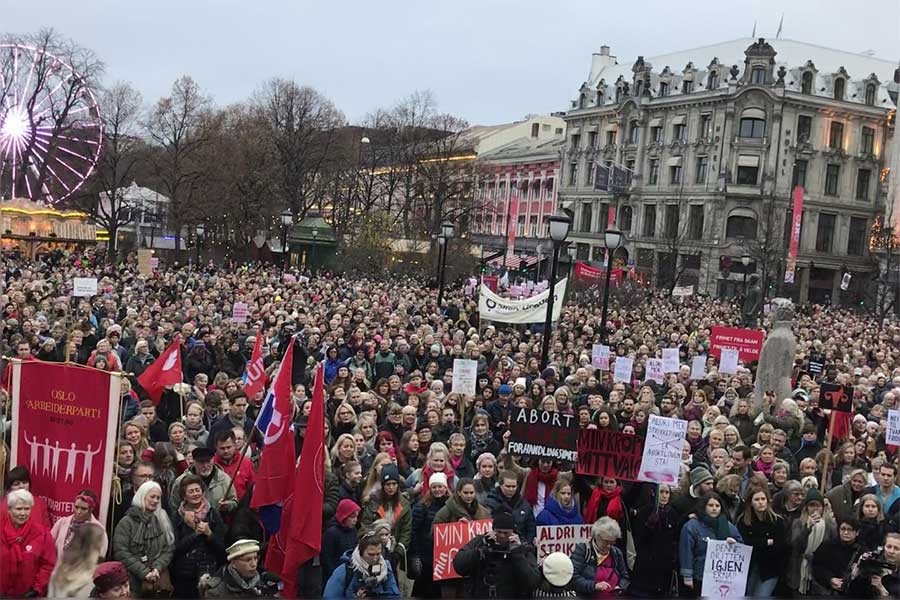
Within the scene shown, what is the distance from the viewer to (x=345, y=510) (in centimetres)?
723

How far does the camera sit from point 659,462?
820cm

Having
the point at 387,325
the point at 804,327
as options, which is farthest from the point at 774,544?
the point at 804,327

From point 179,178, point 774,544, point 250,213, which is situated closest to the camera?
point 774,544

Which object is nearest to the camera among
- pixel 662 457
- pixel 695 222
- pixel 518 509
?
pixel 518 509

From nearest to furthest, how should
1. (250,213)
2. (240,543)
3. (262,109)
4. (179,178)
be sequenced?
(240,543), (179,178), (250,213), (262,109)

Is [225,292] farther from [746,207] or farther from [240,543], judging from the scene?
[746,207]

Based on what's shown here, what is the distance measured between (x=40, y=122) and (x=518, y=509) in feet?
151

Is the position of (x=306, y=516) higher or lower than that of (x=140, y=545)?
higher

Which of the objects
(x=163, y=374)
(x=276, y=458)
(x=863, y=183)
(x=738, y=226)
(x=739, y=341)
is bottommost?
(x=163, y=374)

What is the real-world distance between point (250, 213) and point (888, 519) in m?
57.0

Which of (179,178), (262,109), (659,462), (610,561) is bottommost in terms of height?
(610,561)

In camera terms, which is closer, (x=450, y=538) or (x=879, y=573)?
(x=450, y=538)

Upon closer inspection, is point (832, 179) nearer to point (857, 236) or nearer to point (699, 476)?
point (857, 236)

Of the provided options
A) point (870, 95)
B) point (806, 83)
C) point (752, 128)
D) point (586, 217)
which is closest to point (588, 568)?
point (752, 128)
